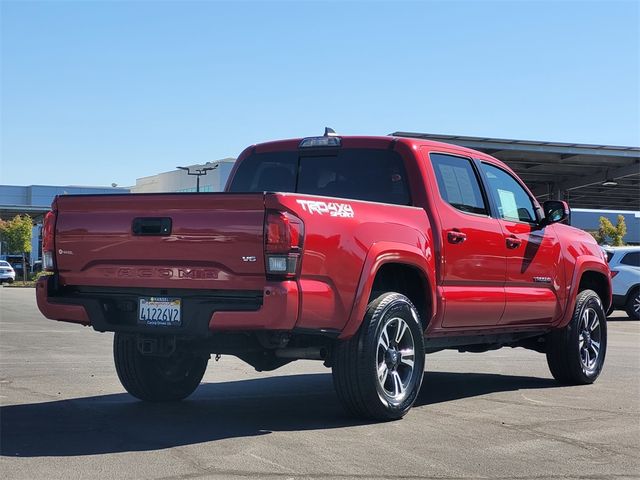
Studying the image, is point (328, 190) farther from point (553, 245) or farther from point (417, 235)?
point (553, 245)

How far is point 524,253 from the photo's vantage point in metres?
8.28

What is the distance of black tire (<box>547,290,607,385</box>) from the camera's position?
29.4ft

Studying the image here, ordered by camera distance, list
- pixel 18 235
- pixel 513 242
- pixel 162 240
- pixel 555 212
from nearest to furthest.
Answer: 1. pixel 162 240
2. pixel 513 242
3. pixel 555 212
4. pixel 18 235

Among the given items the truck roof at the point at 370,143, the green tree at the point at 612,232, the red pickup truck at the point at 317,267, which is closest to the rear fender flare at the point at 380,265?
the red pickup truck at the point at 317,267

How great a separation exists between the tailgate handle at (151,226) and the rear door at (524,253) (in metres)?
3.27

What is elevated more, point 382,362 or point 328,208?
point 328,208

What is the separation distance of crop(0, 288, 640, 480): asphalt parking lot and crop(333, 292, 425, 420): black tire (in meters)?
0.16

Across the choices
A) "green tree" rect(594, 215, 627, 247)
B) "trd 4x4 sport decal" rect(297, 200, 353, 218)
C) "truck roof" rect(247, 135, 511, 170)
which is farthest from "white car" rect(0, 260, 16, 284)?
"trd 4x4 sport decal" rect(297, 200, 353, 218)

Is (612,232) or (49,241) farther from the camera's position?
(612,232)

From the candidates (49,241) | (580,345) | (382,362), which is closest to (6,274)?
(580,345)

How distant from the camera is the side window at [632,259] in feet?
67.3

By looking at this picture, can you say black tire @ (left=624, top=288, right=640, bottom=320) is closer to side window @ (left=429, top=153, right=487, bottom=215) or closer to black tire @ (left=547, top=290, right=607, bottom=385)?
black tire @ (left=547, top=290, right=607, bottom=385)

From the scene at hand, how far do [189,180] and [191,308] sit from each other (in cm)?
5577

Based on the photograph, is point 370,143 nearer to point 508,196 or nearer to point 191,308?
point 508,196
